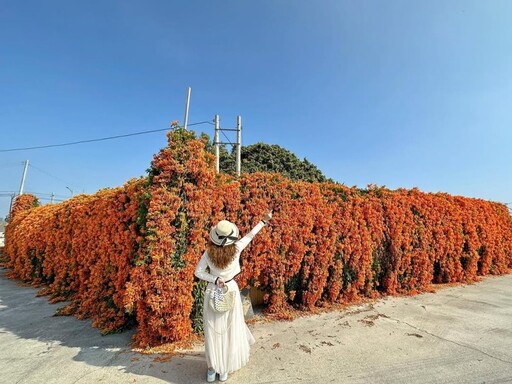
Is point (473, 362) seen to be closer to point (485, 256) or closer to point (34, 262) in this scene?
point (485, 256)

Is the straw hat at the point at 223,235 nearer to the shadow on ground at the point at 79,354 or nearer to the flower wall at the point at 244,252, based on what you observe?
the flower wall at the point at 244,252

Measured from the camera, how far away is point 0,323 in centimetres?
489

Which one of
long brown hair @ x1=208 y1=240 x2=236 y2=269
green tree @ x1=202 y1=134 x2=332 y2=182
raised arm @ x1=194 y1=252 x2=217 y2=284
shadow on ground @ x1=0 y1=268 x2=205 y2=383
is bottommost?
shadow on ground @ x1=0 y1=268 x2=205 y2=383

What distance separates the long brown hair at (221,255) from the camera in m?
3.08

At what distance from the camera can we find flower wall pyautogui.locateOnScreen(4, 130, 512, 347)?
3.88 m

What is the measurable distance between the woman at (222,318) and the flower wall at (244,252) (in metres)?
0.95

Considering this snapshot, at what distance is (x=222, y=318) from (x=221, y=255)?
0.68 m

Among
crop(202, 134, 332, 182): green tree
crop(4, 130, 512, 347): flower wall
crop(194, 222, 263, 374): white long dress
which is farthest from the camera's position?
crop(202, 134, 332, 182): green tree

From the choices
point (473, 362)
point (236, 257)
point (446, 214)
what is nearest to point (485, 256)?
point (446, 214)

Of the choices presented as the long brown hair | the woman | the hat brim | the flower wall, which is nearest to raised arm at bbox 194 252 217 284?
the woman

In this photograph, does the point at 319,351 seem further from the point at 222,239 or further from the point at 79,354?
the point at 79,354

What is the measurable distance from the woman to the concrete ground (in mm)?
225

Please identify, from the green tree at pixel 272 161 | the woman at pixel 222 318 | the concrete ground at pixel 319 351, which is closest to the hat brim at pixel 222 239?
the woman at pixel 222 318

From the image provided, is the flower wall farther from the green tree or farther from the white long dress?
the green tree
